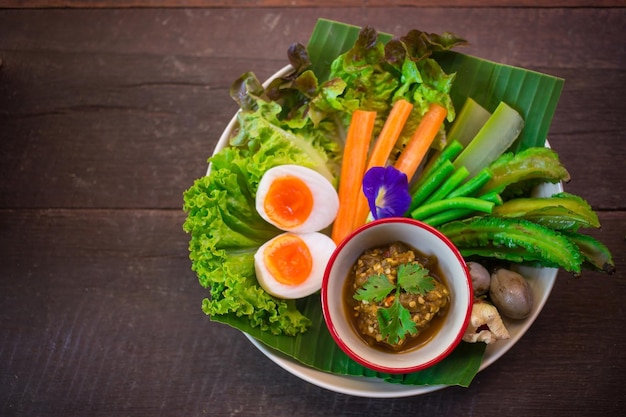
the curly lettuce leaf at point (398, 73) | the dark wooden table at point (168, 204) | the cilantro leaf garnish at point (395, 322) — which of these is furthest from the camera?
the dark wooden table at point (168, 204)

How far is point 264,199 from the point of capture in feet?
5.38

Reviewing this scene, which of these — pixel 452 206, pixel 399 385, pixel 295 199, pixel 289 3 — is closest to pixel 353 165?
pixel 295 199

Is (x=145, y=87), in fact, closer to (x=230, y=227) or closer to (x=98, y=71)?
(x=98, y=71)

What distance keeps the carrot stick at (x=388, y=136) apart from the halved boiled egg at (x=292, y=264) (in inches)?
7.0

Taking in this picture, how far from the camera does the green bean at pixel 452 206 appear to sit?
157 cm

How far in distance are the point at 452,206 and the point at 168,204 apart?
1.01 meters

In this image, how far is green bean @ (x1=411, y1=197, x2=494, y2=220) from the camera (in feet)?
5.16

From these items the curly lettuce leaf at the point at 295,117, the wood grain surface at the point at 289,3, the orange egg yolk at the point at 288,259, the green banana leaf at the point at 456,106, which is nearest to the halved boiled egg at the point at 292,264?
the orange egg yolk at the point at 288,259

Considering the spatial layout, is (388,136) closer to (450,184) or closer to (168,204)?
(450,184)

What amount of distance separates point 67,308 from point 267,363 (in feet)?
2.42

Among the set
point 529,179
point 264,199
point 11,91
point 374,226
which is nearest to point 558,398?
point 529,179

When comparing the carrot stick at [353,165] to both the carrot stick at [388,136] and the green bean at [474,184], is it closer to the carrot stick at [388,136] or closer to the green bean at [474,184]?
the carrot stick at [388,136]

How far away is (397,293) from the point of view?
1.48 meters

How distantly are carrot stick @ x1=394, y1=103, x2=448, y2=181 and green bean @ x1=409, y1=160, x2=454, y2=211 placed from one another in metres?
0.06
